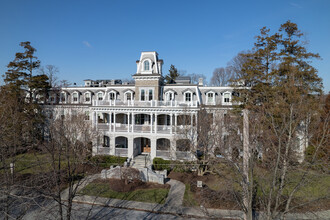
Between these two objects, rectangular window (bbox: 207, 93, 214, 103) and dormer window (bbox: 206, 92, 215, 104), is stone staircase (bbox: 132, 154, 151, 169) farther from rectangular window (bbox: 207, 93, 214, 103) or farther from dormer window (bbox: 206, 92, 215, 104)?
rectangular window (bbox: 207, 93, 214, 103)

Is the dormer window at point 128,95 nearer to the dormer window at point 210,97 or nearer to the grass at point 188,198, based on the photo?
the dormer window at point 210,97

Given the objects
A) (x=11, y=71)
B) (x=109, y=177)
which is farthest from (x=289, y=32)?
(x=11, y=71)

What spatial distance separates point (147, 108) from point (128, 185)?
9.82m

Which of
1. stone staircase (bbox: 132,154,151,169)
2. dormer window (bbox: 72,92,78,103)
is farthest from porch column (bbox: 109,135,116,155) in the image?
dormer window (bbox: 72,92,78,103)

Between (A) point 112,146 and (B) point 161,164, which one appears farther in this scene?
(A) point 112,146

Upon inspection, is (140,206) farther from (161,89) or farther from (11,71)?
(11,71)

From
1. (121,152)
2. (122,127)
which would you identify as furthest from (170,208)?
(122,127)

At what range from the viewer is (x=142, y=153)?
83.6ft

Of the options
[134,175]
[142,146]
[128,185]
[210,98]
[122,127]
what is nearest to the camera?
[128,185]

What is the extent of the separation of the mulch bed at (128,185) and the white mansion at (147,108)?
4531mm

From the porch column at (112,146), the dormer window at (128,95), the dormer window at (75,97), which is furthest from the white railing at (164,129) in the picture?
the dormer window at (75,97)

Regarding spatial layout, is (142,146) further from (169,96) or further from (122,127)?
(169,96)

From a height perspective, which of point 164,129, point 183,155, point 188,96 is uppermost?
point 188,96

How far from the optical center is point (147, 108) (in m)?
23.2
